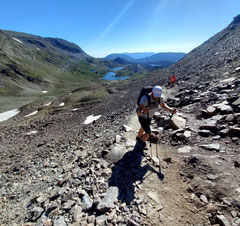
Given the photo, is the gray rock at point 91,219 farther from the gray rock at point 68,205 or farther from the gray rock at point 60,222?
the gray rock at point 68,205

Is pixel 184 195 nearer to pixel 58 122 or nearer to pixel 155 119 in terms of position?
pixel 155 119

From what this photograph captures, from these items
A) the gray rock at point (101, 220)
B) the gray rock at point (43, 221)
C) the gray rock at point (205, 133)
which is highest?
the gray rock at point (205, 133)

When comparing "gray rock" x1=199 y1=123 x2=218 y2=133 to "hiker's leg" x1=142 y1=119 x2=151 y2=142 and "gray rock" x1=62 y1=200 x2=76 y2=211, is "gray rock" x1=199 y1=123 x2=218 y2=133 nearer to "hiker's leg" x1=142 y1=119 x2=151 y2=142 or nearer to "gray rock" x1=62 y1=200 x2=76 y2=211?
"hiker's leg" x1=142 y1=119 x2=151 y2=142

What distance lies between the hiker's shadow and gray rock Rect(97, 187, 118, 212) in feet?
0.53

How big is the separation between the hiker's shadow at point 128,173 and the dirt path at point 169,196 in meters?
0.22

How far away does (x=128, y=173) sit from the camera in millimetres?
5570

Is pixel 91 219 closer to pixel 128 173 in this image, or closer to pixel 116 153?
pixel 128 173

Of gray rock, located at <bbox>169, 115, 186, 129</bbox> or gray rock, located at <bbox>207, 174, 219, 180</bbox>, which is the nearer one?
gray rock, located at <bbox>207, 174, 219, 180</bbox>

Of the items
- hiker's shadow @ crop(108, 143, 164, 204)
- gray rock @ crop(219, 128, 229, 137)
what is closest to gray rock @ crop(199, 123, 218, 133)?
gray rock @ crop(219, 128, 229, 137)

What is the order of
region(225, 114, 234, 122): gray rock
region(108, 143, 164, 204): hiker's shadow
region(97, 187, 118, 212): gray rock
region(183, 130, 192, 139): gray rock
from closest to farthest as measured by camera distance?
region(97, 187, 118, 212): gray rock → region(108, 143, 164, 204): hiker's shadow → region(225, 114, 234, 122): gray rock → region(183, 130, 192, 139): gray rock

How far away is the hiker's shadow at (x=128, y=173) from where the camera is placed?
187 inches

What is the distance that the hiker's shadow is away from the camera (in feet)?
15.6

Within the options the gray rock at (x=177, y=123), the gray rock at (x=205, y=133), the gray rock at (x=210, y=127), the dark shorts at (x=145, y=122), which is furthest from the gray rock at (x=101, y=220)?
the gray rock at (x=210, y=127)

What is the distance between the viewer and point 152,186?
502cm
